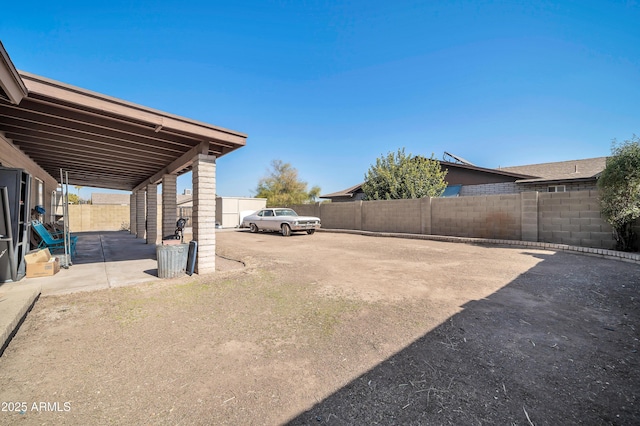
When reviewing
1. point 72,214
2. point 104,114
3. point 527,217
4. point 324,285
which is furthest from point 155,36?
point 72,214

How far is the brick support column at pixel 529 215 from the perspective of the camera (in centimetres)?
969

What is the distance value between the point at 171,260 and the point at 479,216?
37.3ft

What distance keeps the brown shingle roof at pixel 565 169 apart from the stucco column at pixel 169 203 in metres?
17.7

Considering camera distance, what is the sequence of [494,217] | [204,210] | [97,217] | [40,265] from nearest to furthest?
[40,265], [204,210], [494,217], [97,217]

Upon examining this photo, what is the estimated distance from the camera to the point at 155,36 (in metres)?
8.52

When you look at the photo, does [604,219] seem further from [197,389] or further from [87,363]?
[87,363]

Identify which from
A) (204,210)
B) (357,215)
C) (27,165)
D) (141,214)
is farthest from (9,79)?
(357,215)

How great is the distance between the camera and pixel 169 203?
9711mm

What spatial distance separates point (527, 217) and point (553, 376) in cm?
950

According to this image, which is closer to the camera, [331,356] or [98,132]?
[331,356]

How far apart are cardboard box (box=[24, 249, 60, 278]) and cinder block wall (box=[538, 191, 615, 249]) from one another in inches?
556

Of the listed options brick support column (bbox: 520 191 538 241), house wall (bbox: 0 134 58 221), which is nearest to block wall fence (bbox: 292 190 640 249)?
brick support column (bbox: 520 191 538 241)

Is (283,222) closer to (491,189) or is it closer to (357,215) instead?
(357,215)

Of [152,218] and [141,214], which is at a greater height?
[141,214]
